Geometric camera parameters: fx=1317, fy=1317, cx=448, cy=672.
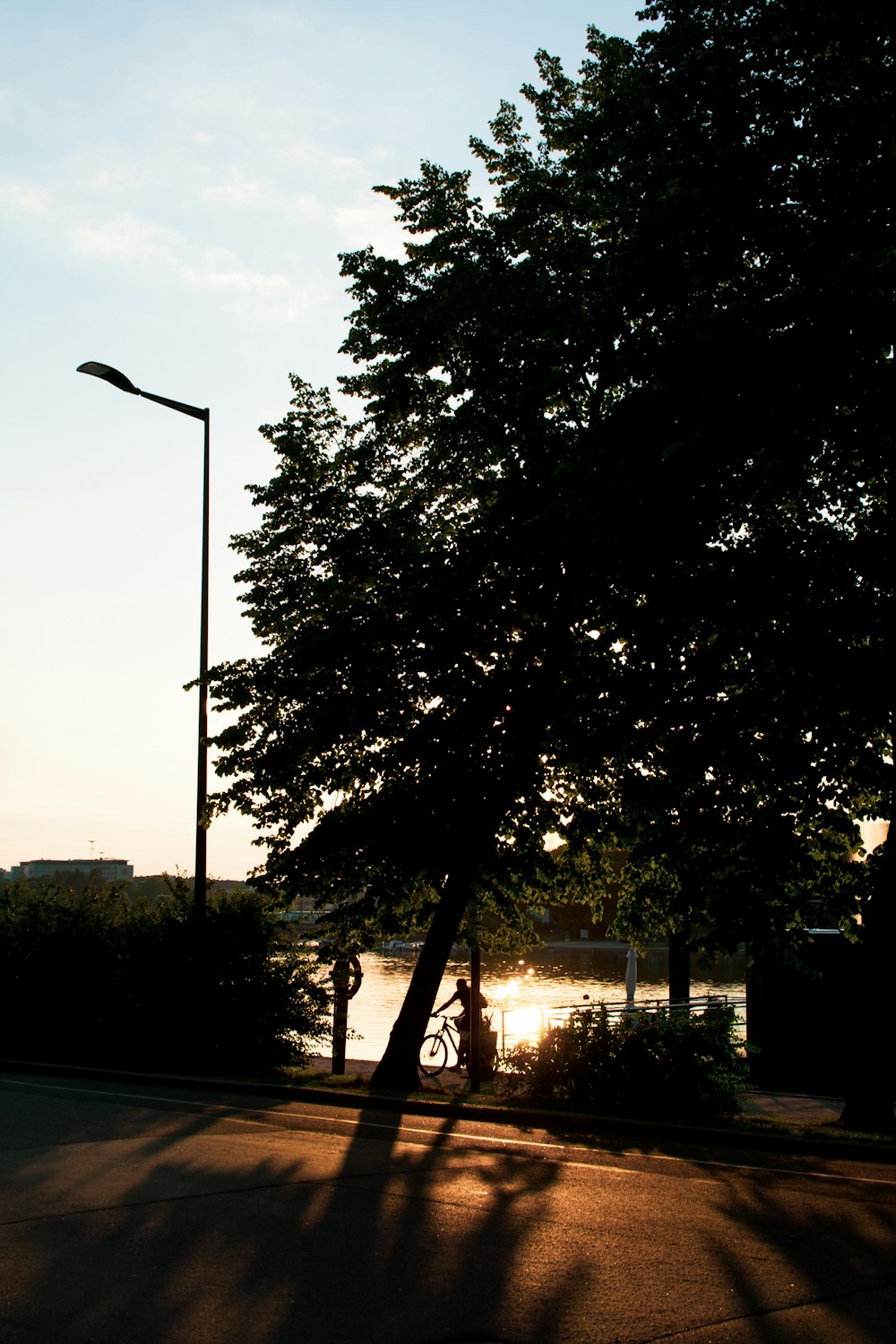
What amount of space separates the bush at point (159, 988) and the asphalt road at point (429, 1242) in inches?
345

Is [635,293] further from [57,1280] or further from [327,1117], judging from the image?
[57,1280]

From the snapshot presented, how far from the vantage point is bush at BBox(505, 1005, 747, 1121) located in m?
15.5

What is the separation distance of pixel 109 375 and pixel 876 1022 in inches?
576

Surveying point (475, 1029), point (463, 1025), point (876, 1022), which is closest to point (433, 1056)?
point (463, 1025)

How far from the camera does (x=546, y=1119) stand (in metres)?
14.5

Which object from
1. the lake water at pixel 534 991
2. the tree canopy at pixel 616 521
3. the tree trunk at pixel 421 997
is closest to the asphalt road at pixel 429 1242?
the tree canopy at pixel 616 521

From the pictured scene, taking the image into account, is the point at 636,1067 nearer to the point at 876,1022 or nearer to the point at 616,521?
the point at 876,1022

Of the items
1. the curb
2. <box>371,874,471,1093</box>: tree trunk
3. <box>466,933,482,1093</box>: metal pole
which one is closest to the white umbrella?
<box>466,933,482,1093</box>: metal pole

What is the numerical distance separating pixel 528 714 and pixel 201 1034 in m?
7.70

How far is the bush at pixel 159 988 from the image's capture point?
21109mm

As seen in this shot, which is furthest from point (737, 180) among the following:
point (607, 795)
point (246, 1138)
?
point (246, 1138)

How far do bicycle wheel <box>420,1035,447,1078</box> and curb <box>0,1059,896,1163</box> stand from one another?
12.1 ft

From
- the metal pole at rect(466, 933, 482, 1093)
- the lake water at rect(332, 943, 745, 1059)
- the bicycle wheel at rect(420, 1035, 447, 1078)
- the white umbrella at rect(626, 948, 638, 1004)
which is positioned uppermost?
the metal pole at rect(466, 933, 482, 1093)

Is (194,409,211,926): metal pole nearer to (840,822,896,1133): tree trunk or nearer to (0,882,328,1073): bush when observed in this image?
(0,882,328,1073): bush
